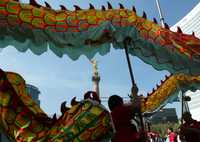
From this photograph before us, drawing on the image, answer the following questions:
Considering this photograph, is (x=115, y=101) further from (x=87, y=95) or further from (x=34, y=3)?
(x=34, y=3)

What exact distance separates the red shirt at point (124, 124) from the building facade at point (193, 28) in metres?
35.4

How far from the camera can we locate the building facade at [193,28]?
41781mm

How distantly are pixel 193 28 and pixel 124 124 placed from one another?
130 ft

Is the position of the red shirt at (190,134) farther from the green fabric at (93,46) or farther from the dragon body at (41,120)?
the dragon body at (41,120)

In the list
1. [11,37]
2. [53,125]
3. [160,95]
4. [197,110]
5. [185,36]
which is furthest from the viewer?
[197,110]

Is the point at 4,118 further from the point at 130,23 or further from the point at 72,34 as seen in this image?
the point at 130,23

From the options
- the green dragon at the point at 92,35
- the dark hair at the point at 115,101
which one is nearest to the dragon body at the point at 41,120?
the dark hair at the point at 115,101

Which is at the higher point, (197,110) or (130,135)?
(130,135)

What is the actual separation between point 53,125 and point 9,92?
622mm

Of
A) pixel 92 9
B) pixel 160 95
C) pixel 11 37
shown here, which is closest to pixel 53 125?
pixel 11 37

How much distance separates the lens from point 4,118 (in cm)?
426

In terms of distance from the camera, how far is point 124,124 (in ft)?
19.1

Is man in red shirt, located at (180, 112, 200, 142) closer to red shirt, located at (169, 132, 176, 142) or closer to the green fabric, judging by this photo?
the green fabric

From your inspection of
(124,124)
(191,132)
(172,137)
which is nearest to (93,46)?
(124,124)
